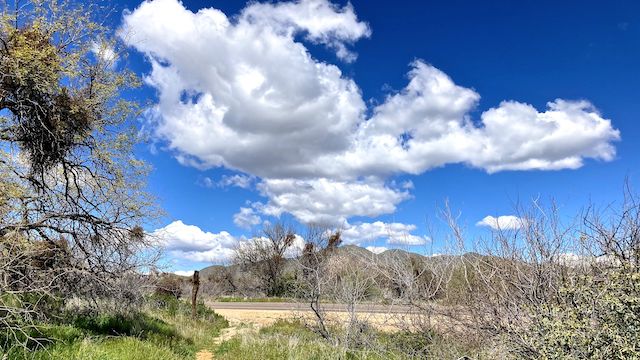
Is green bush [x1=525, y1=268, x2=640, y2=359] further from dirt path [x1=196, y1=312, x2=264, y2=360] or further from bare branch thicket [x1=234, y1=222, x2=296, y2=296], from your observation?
bare branch thicket [x1=234, y1=222, x2=296, y2=296]

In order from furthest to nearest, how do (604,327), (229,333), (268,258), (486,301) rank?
(268,258)
(229,333)
(486,301)
(604,327)

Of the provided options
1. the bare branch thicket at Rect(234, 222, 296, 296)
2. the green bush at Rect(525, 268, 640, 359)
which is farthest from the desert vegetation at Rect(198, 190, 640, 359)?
the bare branch thicket at Rect(234, 222, 296, 296)

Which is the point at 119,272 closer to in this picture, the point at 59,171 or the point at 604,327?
the point at 59,171

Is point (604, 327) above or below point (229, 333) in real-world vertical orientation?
above

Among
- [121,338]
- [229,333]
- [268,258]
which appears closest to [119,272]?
[121,338]

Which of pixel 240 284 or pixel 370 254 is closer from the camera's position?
pixel 370 254

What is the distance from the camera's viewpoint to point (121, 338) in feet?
35.2

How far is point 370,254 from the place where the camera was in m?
14.2

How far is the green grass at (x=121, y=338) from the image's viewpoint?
834 cm

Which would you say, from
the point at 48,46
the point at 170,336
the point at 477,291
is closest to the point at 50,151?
the point at 48,46

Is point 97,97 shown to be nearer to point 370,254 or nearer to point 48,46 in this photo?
point 48,46

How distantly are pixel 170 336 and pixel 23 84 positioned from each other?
8.11 m

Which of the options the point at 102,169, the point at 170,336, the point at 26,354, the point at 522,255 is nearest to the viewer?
the point at 26,354

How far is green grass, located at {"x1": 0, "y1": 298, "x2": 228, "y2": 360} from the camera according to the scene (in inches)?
328
